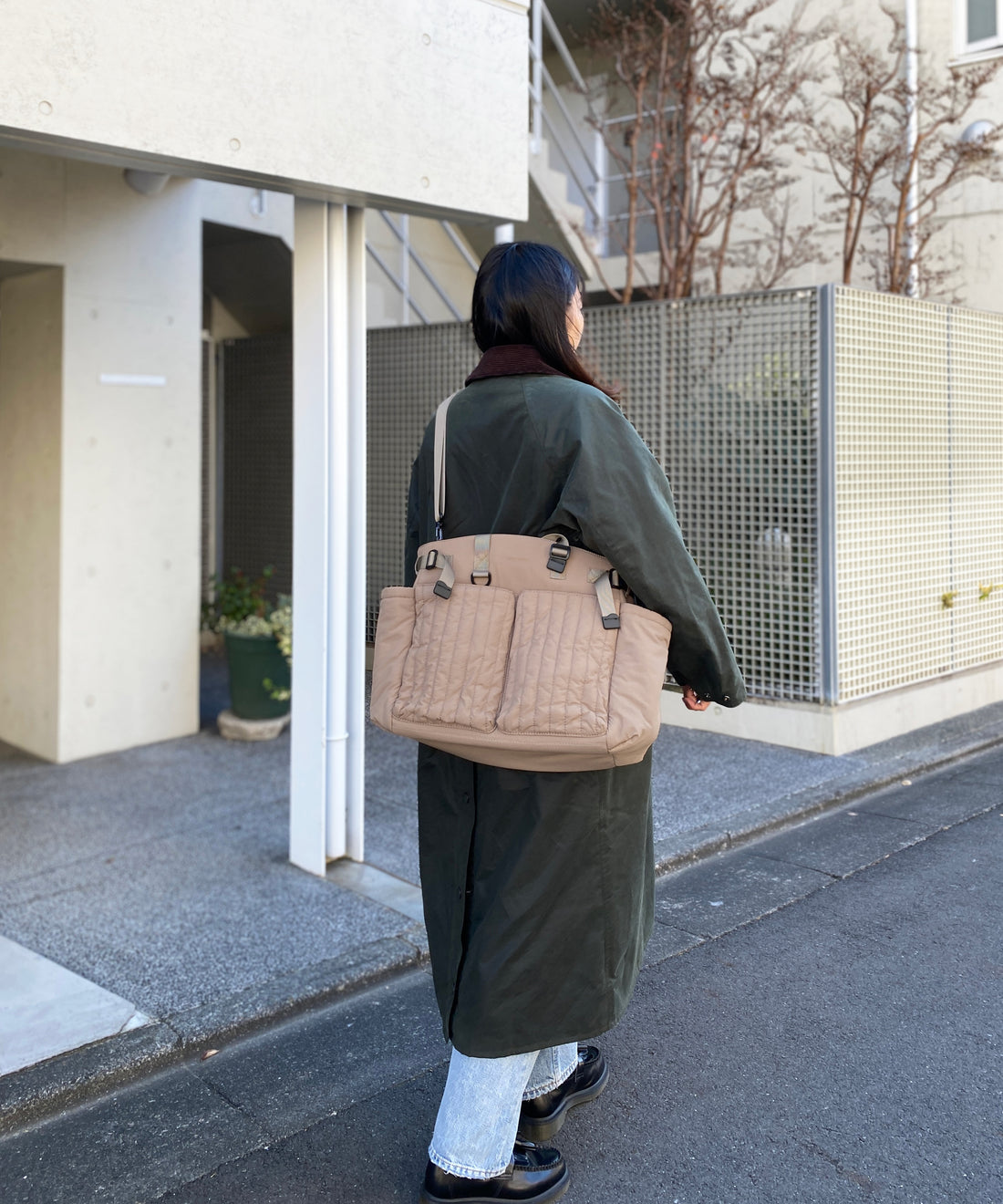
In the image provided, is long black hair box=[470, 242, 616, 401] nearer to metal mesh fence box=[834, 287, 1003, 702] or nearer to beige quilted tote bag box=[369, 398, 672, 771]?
beige quilted tote bag box=[369, 398, 672, 771]

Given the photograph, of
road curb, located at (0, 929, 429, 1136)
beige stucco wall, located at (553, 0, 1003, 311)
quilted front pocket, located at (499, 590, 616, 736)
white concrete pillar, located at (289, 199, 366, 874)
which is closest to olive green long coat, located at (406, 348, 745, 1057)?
quilted front pocket, located at (499, 590, 616, 736)

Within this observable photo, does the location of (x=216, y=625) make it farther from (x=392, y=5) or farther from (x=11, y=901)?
(x=392, y=5)

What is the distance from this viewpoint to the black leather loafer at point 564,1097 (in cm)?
275

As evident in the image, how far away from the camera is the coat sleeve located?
2.20 meters

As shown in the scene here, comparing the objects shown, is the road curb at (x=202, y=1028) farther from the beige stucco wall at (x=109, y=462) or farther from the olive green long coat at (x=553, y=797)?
the beige stucco wall at (x=109, y=462)

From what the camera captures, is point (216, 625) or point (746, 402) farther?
point (216, 625)

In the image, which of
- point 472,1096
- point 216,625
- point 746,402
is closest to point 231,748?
point 216,625

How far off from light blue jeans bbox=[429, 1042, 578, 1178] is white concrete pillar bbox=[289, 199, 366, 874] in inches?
90.3

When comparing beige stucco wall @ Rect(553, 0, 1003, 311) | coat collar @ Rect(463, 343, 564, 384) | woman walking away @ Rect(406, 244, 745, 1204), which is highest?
beige stucco wall @ Rect(553, 0, 1003, 311)

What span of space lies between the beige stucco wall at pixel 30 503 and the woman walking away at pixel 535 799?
15.0 ft

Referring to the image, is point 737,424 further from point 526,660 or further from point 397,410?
point 526,660

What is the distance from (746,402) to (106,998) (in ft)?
15.0

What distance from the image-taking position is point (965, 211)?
33.9ft

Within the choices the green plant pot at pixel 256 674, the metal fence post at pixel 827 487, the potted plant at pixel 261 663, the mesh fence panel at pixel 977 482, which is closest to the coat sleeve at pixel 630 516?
the metal fence post at pixel 827 487
